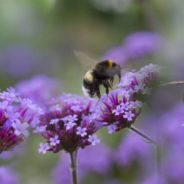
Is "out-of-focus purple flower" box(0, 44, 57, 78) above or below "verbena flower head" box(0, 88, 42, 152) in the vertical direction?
above

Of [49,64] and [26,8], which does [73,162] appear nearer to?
[49,64]

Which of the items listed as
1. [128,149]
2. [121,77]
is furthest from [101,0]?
[121,77]

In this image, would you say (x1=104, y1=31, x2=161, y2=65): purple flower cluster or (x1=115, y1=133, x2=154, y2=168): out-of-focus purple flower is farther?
(x1=104, y1=31, x2=161, y2=65): purple flower cluster

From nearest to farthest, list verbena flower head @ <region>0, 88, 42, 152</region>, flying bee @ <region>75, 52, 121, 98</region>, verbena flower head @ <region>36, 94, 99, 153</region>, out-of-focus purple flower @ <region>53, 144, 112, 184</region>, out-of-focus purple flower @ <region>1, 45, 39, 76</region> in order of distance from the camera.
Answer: verbena flower head @ <region>0, 88, 42, 152</region> → verbena flower head @ <region>36, 94, 99, 153</region> → flying bee @ <region>75, 52, 121, 98</region> → out-of-focus purple flower @ <region>53, 144, 112, 184</region> → out-of-focus purple flower @ <region>1, 45, 39, 76</region>

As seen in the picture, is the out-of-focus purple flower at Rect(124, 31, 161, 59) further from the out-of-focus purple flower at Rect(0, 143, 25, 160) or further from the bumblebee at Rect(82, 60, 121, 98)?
the bumblebee at Rect(82, 60, 121, 98)

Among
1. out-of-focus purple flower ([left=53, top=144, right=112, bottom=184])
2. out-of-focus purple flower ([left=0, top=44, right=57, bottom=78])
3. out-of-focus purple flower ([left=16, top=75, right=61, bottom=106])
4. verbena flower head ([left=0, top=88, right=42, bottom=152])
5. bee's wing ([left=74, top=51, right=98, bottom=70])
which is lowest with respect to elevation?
verbena flower head ([left=0, top=88, right=42, bottom=152])

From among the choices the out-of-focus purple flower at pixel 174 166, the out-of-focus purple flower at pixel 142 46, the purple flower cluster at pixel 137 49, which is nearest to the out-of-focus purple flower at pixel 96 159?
the out-of-focus purple flower at pixel 174 166

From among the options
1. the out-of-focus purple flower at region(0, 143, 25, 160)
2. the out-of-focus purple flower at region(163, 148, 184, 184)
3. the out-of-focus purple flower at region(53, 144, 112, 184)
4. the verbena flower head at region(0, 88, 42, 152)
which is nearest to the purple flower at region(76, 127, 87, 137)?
the verbena flower head at region(0, 88, 42, 152)

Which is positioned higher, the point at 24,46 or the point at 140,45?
the point at 24,46
